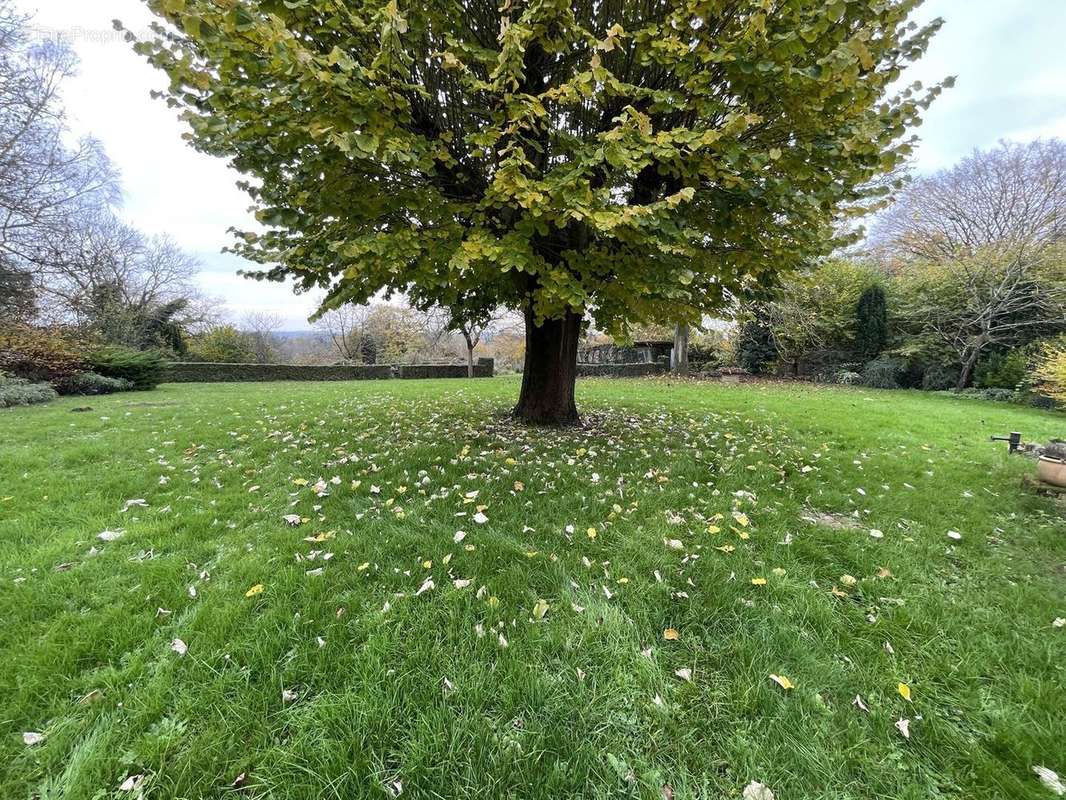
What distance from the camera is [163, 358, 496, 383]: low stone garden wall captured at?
17.3 m

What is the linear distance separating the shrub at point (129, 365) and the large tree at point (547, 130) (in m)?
11.6

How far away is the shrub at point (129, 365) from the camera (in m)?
12.2

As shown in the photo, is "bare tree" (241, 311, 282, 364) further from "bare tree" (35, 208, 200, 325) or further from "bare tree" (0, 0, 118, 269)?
"bare tree" (0, 0, 118, 269)

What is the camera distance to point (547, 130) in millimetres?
3725

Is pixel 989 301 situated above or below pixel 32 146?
below

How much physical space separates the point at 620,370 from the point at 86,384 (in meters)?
17.8

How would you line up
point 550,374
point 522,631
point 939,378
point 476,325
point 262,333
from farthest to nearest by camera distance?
point 262,333, point 939,378, point 476,325, point 550,374, point 522,631

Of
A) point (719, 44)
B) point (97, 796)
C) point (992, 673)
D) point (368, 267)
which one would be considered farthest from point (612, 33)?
point (97, 796)

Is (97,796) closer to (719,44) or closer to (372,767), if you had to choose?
(372,767)

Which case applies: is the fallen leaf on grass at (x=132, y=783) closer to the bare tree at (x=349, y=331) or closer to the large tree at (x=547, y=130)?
the large tree at (x=547, y=130)

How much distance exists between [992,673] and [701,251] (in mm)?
3757

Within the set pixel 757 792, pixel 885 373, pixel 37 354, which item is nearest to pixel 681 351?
pixel 885 373

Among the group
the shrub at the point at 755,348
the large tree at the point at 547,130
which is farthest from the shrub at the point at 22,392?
the shrub at the point at 755,348

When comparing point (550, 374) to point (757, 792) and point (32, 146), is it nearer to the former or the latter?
point (757, 792)
